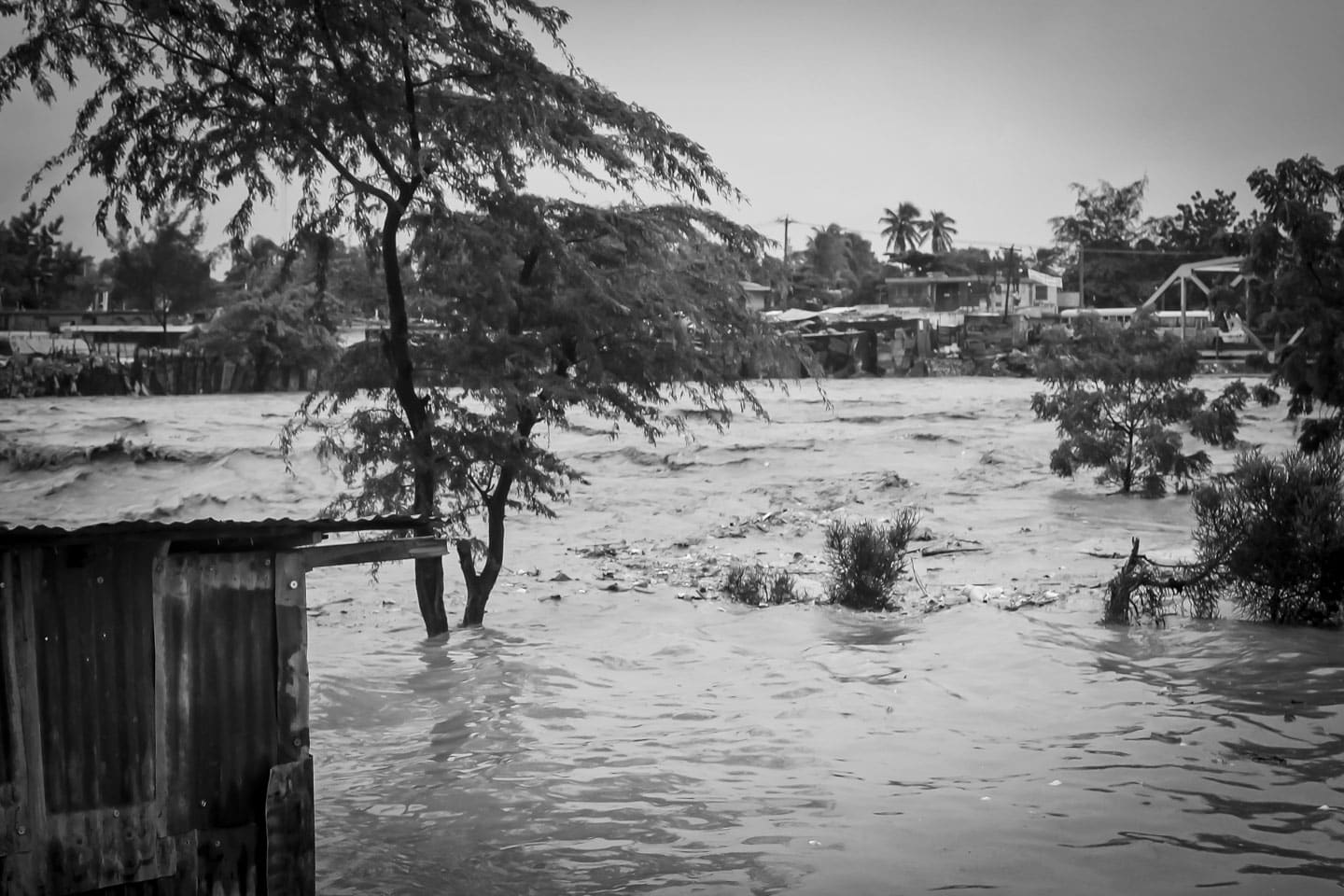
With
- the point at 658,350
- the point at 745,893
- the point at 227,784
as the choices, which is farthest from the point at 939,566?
the point at 227,784

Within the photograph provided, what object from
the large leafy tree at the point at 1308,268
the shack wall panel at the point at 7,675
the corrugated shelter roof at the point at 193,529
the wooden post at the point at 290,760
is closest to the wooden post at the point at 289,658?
the wooden post at the point at 290,760

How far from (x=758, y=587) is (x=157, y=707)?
10.8 m

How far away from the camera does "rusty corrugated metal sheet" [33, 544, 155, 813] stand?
4883mm

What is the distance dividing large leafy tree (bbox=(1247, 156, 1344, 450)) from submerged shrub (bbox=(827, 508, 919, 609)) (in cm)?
589

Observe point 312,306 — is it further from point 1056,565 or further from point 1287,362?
point 1287,362

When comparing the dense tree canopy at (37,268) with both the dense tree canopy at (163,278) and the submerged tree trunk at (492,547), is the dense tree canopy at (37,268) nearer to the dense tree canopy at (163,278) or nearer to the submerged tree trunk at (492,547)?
the dense tree canopy at (163,278)

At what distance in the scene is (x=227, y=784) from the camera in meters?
5.29

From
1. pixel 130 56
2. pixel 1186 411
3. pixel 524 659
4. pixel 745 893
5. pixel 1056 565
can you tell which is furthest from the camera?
pixel 1186 411

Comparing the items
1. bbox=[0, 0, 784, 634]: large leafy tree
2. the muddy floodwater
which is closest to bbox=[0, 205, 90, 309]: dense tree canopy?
the muddy floodwater

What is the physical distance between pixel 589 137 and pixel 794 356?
9.19ft

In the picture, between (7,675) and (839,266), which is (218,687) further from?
(839,266)

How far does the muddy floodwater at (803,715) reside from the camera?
302 inches

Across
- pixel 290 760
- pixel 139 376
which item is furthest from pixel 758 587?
pixel 139 376

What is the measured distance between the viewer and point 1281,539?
13.0 metres
